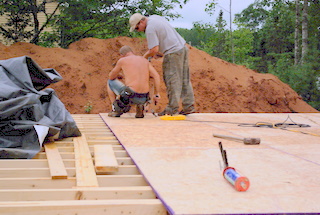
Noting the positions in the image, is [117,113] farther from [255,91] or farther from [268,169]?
[255,91]

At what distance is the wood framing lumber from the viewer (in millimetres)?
2004

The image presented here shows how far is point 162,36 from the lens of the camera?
5098 millimetres

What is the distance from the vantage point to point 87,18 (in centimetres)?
948

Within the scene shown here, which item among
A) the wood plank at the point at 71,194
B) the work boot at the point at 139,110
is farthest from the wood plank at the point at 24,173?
the work boot at the point at 139,110

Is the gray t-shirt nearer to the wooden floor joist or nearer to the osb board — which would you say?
the osb board

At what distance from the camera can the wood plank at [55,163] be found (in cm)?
183

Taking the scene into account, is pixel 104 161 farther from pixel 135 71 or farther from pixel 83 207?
pixel 135 71

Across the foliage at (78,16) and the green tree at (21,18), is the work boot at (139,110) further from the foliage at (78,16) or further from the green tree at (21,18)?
the green tree at (21,18)

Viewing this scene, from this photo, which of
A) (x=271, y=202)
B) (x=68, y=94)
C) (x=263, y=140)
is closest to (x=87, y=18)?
(x=68, y=94)

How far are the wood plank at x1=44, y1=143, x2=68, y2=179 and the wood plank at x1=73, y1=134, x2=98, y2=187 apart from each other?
8cm

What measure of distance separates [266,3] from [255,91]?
27.6 feet

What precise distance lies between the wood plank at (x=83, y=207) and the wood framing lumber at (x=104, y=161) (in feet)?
1.93

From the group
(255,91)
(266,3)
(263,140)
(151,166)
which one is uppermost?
(266,3)

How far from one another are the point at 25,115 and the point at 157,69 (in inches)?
282
